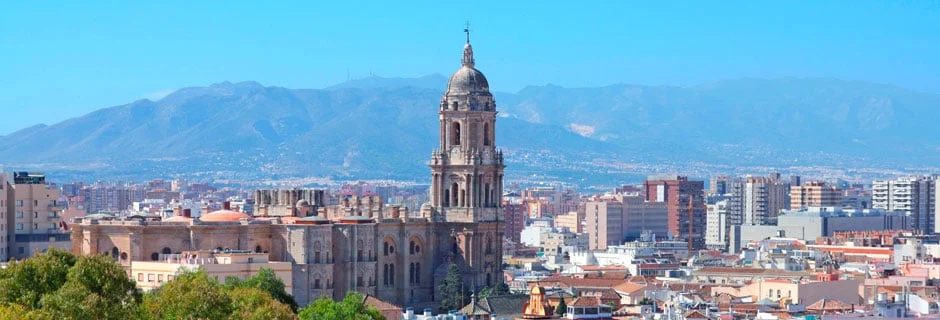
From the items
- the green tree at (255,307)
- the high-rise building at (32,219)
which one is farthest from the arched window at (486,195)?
the green tree at (255,307)

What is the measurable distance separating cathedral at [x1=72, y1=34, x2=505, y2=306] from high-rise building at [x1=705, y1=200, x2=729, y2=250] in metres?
89.4

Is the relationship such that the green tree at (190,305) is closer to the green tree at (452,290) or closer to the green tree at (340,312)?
the green tree at (340,312)

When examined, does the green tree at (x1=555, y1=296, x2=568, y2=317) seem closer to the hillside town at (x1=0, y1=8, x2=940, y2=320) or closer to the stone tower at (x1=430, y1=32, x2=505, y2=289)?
the hillside town at (x1=0, y1=8, x2=940, y2=320)

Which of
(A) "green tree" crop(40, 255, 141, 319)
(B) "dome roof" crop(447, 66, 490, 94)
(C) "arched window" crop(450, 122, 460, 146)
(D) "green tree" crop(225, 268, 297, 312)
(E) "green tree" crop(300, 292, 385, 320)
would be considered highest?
(B) "dome roof" crop(447, 66, 490, 94)

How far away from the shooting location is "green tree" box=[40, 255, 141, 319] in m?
45.7

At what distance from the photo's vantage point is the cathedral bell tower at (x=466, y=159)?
319 ft

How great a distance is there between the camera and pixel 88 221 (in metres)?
86.4

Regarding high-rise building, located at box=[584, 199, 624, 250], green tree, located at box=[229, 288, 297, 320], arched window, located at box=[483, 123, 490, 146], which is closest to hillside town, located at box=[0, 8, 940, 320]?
arched window, located at box=[483, 123, 490, 146]

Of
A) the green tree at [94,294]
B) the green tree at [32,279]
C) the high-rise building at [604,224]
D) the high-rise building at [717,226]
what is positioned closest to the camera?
the green tree at [94,294]

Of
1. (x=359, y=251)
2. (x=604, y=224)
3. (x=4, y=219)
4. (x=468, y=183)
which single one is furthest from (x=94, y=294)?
(x=604, y=224)

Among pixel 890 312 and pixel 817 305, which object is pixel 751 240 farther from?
pixel 890 312

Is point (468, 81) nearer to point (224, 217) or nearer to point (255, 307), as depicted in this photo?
point (224, 217)

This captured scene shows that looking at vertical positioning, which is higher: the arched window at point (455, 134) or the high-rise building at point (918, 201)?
the arched window at point (455, 134)

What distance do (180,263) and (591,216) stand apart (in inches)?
4583
